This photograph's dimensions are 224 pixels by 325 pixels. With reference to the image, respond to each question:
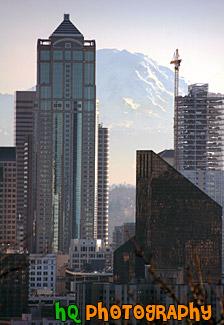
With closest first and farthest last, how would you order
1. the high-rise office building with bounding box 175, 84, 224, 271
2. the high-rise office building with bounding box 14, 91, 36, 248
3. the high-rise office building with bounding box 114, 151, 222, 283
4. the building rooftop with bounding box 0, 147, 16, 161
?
the high-rise office building with bounding box 114, 151, 222, 283 → the high-rise office building with bounding box 175, 84, 224, 271 → the building rooftop with bounding box 0, 147, 16, 161 → the high-rise office building with bounding box 14, 91, 36, 248

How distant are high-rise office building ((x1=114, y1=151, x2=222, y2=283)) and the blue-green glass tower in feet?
130

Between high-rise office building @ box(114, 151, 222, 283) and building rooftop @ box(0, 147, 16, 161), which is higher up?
building rooftop @ box(0, 147, 16, 161)

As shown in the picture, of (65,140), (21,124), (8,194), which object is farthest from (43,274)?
(21,124)

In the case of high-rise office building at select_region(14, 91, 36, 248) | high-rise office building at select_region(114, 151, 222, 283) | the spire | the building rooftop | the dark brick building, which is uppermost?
the spire

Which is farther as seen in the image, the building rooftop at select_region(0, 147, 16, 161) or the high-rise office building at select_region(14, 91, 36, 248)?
the high-rise office building at select_region(14, 91, 36, 248)

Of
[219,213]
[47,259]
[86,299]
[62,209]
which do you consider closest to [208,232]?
[219,213]

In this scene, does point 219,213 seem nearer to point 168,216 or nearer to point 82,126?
point 168,216

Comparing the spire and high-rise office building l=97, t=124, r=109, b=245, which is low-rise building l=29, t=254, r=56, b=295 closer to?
high-rise office building l=97, t=124, r=109, b=245

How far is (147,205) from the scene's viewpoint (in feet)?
249

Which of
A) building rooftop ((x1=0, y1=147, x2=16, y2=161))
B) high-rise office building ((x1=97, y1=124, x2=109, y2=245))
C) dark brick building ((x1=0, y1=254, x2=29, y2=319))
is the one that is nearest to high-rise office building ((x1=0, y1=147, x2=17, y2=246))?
building rooftop ((x1=0, y1=147, x2=16, y2=161))

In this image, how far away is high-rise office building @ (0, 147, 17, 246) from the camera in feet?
412

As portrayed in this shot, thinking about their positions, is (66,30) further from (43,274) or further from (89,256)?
(43,274)

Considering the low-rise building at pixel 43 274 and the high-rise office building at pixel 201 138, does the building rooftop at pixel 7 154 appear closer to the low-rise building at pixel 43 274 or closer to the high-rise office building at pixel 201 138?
the high-rise office building at pixel 201 138

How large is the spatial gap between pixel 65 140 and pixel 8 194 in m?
13.9
